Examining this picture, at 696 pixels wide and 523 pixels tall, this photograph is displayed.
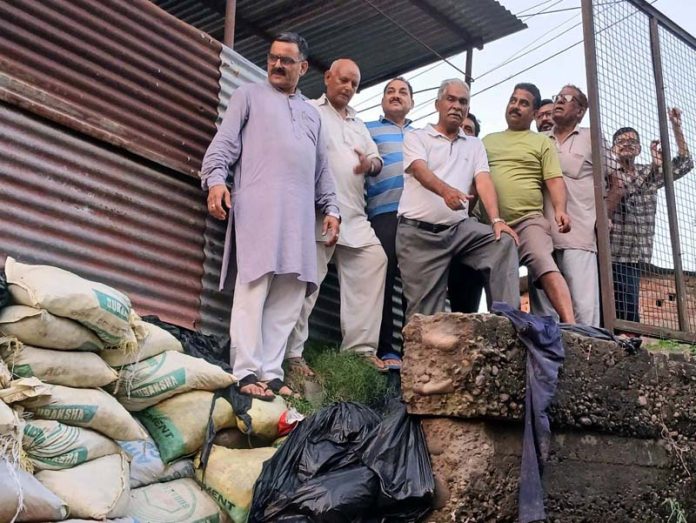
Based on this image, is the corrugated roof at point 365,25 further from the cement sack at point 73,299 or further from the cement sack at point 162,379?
the cement sack at point 73,299

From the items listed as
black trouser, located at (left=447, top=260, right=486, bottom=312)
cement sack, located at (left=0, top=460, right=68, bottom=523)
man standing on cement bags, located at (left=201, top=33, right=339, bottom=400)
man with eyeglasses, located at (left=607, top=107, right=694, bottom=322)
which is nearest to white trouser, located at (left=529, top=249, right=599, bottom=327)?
man with eyeglasses, located at (left=607, top=107, right=694, bottom=322)

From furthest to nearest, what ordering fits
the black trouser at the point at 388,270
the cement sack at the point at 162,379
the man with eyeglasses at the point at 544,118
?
the man with eyeglasses at the point at 544,118
the black trouser at the point at 388,270
the cement sack at the point at 162,379

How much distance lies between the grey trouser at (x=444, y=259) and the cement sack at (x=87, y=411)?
198cm

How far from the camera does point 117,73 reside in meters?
4.70

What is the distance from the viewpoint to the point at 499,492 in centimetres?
361

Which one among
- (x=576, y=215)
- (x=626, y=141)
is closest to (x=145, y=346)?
(x=576, y=215)

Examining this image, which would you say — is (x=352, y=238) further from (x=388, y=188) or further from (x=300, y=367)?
(x=300, y=367)

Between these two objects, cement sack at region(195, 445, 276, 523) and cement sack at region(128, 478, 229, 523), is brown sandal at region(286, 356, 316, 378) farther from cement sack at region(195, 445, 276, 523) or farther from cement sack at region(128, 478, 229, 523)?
cement sack at region(128, 478, 229, 523)

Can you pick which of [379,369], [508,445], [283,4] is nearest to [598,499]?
[508,445]

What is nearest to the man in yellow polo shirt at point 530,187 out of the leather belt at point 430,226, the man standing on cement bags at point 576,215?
the man standing on cement bags at point 576,215

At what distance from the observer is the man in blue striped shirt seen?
17.7ft

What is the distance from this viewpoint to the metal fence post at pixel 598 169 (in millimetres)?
4973

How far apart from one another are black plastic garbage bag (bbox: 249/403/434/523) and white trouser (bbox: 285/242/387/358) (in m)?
1.32

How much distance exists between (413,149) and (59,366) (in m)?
2.62
